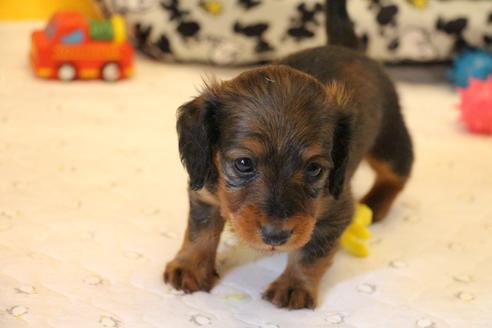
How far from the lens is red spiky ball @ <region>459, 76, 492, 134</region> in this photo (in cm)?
313

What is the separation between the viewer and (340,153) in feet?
6.09

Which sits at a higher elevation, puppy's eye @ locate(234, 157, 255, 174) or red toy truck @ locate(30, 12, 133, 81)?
puppy's eye @ locate(234, 157, 255, 174)

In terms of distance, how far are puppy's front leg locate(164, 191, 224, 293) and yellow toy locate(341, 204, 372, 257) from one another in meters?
0.42

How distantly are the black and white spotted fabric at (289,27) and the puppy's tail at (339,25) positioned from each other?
1037 mm

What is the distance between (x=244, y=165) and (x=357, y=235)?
2.30 ft

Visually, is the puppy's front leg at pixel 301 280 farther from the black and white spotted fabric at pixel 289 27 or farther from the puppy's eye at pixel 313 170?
the black and white spotted fabric at pixel 289 27

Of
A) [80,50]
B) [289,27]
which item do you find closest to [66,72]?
A: [80,50]

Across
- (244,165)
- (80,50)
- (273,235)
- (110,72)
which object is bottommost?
(110,72)

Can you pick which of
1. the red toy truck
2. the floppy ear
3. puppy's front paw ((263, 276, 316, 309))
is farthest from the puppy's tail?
the red toy truck

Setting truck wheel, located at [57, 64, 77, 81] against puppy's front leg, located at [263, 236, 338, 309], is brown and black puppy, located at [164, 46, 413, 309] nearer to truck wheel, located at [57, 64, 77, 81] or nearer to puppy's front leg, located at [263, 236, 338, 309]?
puppy's front leg, located at [263, 236, 338, 309]

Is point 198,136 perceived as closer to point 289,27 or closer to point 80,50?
point 80,50

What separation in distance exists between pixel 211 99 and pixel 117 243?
64 cm

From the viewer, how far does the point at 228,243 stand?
2.23m

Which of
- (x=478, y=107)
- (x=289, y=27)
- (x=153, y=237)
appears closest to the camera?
(x=153, y=237)
